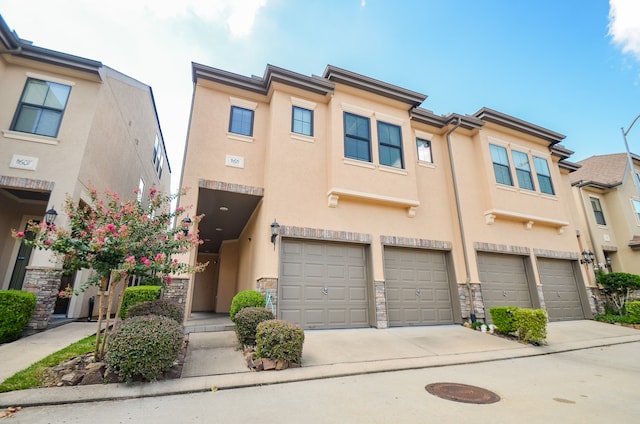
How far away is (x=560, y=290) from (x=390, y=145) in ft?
29.5

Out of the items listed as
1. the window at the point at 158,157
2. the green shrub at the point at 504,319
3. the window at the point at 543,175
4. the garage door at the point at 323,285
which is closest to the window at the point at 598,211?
the window at the point at 543,175

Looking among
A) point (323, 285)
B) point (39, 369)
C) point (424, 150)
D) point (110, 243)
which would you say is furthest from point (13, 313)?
point (424, 150)

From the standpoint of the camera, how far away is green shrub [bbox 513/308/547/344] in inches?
280

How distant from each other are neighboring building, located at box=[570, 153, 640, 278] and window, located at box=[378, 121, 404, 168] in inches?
425

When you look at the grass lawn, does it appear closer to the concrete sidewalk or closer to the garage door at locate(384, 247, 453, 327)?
the concrete sidewalk

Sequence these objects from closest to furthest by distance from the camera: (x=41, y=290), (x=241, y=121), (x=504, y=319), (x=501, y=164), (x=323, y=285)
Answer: (x=41, y=290), (x=504, y=319), (x=323, y=285), (x=241, y=121), (x=501, y=164)

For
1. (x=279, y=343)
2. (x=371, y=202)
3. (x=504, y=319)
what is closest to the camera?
(x=279, y=343)

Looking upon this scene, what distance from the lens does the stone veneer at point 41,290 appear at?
684 cm

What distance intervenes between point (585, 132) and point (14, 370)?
21465 mm

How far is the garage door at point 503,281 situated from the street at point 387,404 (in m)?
4.97

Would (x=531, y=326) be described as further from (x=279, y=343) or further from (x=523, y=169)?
(x=523, y=169)

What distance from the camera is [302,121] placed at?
30.3 feet

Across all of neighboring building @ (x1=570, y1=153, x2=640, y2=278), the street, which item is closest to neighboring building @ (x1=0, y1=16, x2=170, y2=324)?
the street

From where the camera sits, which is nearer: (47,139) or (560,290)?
(47,139)
